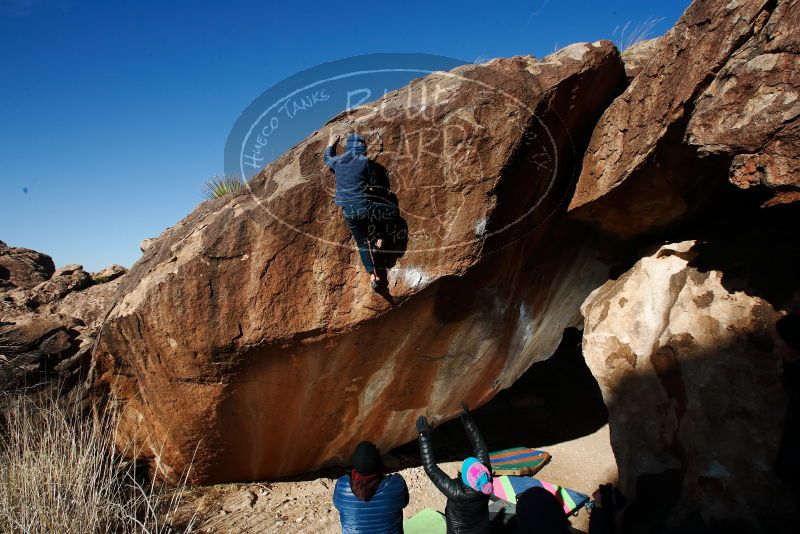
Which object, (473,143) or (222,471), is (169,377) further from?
(473,143)

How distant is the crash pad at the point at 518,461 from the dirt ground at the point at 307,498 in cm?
10

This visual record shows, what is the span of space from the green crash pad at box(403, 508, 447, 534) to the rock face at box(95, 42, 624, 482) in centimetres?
104

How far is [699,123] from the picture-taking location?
112 inches

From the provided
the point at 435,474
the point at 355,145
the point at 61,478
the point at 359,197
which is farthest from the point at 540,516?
the point at 61,478

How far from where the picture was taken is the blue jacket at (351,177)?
11.2 feet

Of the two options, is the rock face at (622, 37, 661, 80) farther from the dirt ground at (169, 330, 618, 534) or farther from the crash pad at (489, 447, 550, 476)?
the crash pad at (489, 447, 550, 476)

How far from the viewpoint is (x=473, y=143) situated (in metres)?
3.55

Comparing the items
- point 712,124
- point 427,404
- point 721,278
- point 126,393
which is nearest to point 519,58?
point 712,124

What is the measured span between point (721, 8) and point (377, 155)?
7.59 feet

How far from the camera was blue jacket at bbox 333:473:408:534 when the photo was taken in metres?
2.75

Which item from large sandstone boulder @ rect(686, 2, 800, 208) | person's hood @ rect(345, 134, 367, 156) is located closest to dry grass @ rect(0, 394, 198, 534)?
person's hood @ rect(345, 134, 367, 156)

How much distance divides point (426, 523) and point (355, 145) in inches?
119

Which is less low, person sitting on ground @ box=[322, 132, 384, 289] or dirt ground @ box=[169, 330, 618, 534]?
person sitting on ground @ box=[322, 132, 384, 289]

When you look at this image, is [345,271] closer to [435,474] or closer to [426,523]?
[435,474]
